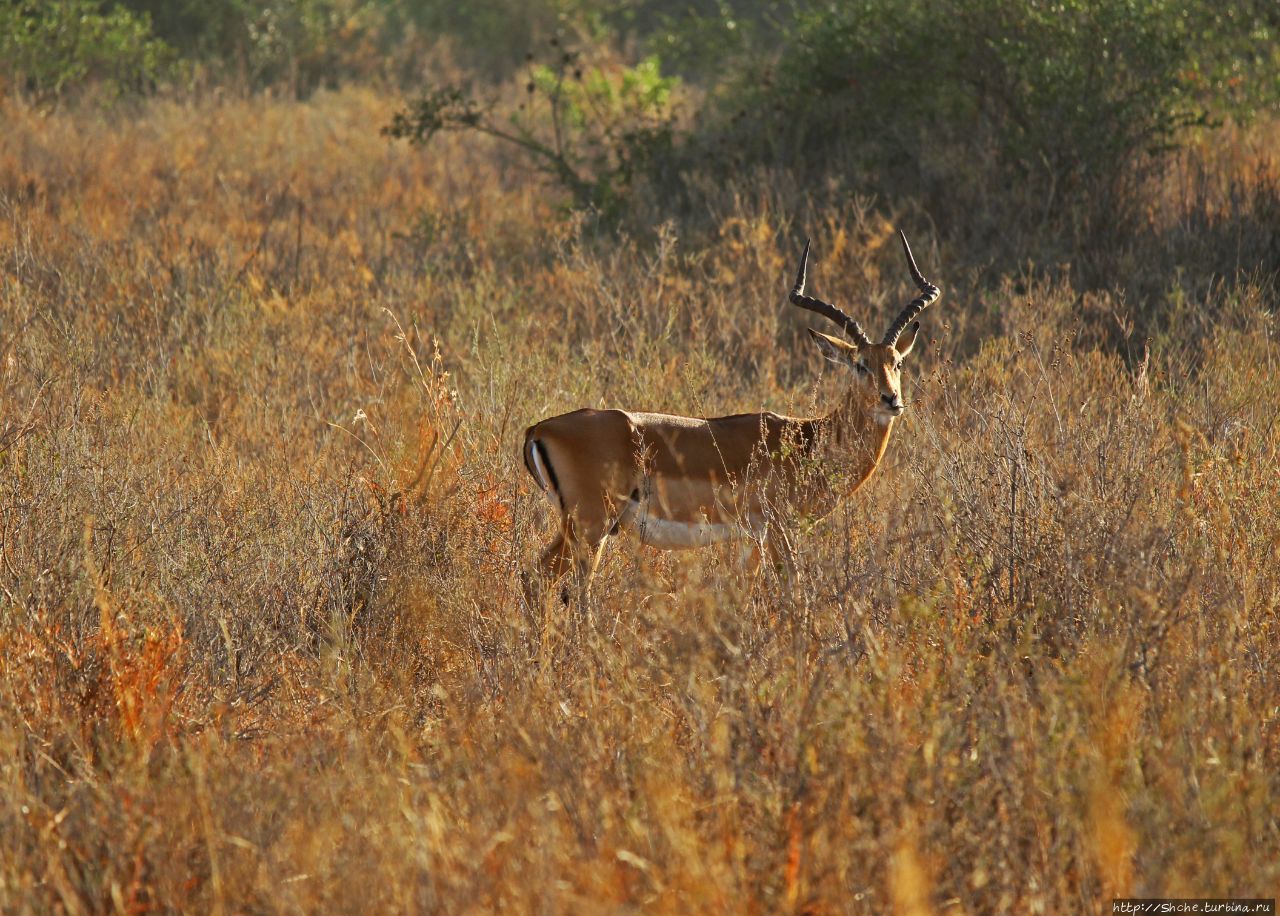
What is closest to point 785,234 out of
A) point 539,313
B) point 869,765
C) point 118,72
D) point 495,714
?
point 539,313

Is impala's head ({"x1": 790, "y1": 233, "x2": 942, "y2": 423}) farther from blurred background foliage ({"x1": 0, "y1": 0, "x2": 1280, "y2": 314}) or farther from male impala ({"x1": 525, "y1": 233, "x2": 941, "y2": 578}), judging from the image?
blurred background foliage ({"x1": 0, "y1": 0, "x2": 1280, "y2": 314})

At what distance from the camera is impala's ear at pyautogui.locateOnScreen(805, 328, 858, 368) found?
5.86m

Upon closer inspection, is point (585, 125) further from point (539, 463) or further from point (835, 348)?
point (539, 463)

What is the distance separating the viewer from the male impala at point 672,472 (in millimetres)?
5246

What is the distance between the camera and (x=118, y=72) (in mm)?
14695

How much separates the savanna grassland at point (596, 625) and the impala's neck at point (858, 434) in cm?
13

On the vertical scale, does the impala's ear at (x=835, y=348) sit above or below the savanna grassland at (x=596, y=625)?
above

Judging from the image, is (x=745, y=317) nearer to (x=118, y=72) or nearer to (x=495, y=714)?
(x=495, y=714)

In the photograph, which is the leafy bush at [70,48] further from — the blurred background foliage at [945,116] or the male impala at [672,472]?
the male impala at [672,472]

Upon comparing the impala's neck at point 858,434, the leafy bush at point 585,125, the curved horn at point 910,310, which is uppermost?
the leafy bush at point 585,125

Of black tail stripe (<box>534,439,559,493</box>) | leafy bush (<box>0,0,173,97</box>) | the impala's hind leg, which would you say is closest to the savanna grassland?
the impala's hind leg

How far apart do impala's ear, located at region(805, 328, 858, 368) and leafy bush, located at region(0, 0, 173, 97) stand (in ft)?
34.6

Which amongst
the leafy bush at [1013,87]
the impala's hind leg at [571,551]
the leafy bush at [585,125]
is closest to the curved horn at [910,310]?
the impala's hind leg at [571,551]

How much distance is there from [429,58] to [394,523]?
14669 millimetres
